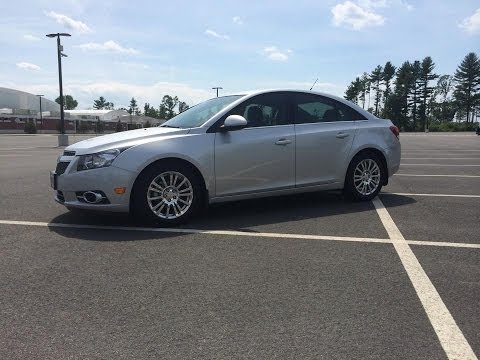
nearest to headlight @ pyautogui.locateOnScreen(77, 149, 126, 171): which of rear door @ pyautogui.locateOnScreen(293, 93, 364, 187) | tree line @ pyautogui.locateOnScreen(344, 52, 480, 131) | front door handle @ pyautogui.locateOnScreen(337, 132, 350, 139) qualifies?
rear door @ pyautogui.locateOnScreen(293, 93, 364, 187)

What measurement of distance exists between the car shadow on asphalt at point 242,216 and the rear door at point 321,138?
418 millimetres

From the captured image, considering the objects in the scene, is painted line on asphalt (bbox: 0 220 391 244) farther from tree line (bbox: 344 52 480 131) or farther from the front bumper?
tree line (bbox: 344 52 480 131)

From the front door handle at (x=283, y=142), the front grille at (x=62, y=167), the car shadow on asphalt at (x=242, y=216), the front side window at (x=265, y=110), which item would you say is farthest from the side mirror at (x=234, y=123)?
the front grille at (x=62, y=167)

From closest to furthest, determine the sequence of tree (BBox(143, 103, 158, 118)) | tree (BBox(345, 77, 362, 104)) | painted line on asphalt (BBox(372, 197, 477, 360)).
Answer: painted line on asphalt (BBox(372, 197, 477, 360)), tree (BBox(345, 77, 362, 104)), tree (BBox(143, 103, 158, 118))

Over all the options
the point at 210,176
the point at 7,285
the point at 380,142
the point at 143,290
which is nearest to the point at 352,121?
the point at 380,142

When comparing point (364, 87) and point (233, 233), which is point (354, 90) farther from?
point (233, 233)

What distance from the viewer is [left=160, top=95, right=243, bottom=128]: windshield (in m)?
6.07

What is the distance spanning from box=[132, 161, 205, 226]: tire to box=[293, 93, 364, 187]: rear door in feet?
5.02

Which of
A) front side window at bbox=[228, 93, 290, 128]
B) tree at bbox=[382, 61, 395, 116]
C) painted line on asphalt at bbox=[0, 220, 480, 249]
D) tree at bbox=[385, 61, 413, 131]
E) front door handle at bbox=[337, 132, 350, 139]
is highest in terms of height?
tree at bbox=[382, 61, 395, 116]

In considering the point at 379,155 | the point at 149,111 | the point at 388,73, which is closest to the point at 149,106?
the point at 149,111

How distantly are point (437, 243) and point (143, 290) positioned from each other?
2.94 metres

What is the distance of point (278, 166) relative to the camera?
6.18 meters

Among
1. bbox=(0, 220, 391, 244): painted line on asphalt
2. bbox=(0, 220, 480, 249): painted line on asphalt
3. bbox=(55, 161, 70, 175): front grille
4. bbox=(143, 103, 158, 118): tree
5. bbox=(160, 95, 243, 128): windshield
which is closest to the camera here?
bbox=(0, 220, 480, 249): painted line on asphalt

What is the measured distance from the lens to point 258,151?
6.01 meters
